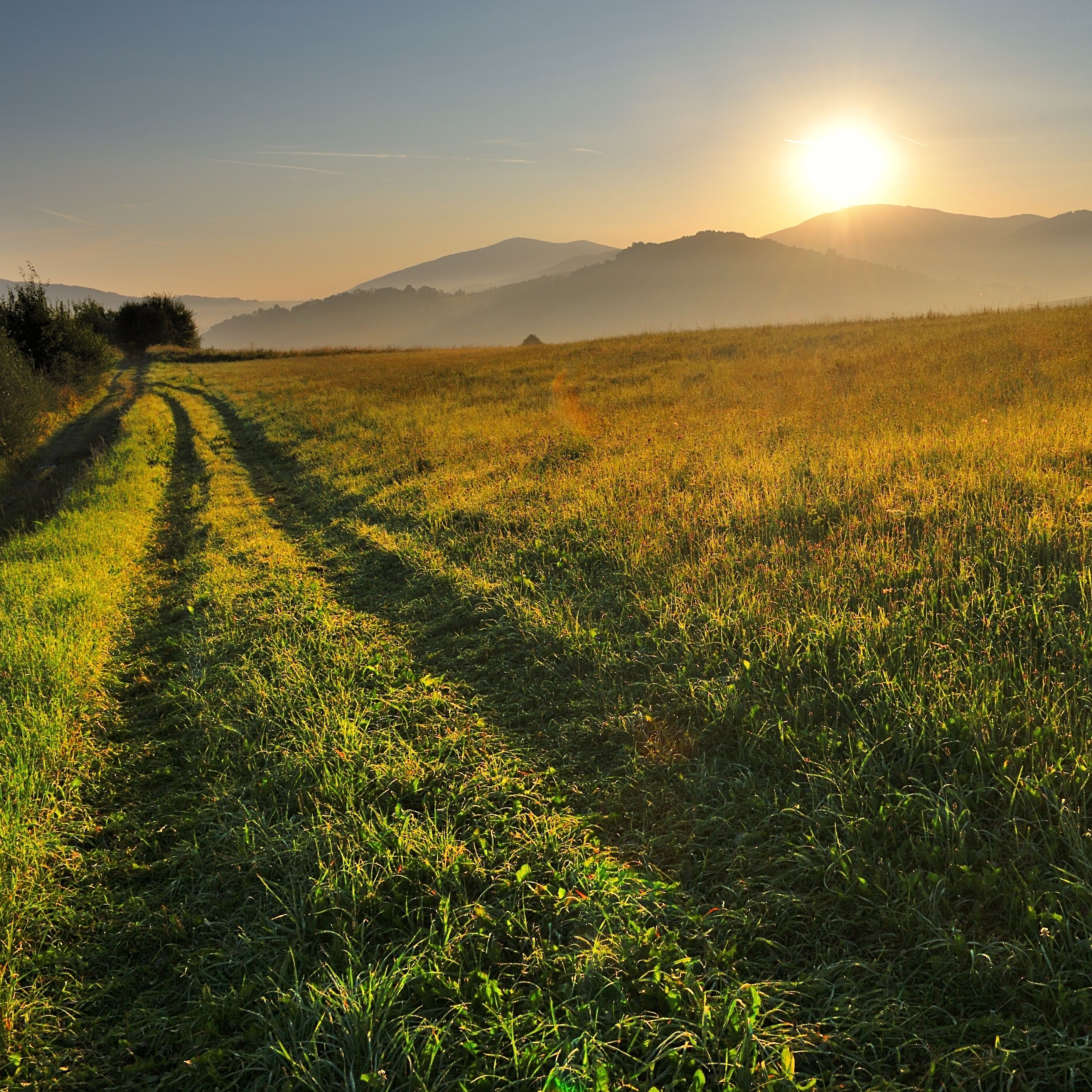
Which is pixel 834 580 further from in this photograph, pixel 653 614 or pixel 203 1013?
pixel 203 1013

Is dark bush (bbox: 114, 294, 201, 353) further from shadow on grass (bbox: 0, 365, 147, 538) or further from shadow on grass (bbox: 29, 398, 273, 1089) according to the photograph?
shadow on grass (bbox: 29, 398, 273, 1089)

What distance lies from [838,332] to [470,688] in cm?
2592

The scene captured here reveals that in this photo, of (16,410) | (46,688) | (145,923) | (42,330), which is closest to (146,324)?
(42,330)

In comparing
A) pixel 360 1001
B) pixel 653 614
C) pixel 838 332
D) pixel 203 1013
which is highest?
pixel 838 332

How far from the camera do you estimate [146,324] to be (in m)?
77.6

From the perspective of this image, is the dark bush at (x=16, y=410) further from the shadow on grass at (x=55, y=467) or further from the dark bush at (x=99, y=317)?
the dark bush at (x=99, y=317)

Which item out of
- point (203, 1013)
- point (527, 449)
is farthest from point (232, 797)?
point (527, 449)

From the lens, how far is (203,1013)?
2768 mm

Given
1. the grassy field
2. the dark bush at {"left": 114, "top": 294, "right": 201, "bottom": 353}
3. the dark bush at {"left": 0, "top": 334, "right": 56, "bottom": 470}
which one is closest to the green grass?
the grassy field

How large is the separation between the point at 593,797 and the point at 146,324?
93167mm

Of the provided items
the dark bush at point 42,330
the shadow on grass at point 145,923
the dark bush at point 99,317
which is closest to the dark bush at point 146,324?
the dark bush at point 99,317

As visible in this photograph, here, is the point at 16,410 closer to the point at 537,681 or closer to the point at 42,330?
the point at 42,330

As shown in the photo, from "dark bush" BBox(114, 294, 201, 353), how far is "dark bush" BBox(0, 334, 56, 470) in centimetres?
6365

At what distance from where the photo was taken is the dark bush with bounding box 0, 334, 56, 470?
20.3 meters
